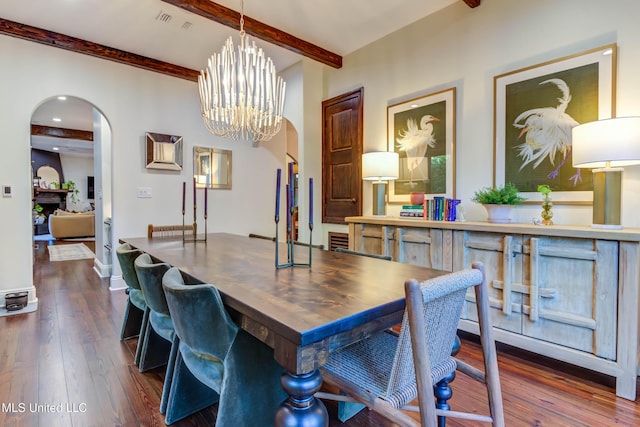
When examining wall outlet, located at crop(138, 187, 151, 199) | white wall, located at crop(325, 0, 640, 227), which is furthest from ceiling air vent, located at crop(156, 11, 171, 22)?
white wall, located at crop(325, 0, 640, 227)

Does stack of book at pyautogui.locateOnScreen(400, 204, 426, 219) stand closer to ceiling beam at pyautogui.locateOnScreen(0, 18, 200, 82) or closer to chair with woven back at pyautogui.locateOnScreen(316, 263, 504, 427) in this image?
chair with woven back at pyautogui.locateOnScreen(316, 263, 504, 427)

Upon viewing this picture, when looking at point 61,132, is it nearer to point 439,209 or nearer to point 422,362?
point 439,209

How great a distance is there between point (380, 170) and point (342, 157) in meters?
1.00

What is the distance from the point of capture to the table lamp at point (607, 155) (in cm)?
178

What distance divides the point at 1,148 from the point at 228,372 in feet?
11.8

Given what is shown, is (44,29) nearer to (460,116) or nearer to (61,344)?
(61,344)

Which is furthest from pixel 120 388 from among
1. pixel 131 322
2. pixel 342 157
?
pixel 342 157

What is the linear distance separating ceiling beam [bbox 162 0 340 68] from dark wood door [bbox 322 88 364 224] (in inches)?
20.8

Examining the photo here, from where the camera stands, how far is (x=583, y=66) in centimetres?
224

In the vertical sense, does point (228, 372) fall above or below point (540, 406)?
above

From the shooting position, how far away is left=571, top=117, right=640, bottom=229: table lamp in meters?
1.78

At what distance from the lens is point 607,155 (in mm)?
1817

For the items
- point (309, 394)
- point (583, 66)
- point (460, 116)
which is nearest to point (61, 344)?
point (309, 394)

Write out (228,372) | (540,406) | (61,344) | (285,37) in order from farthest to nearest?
(285,37) → (61,344) → (540,406) → (228,372)
